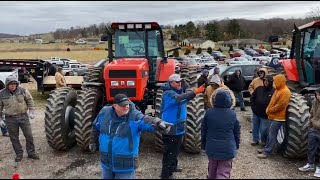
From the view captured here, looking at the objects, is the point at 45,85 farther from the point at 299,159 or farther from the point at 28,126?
the point at 299,159

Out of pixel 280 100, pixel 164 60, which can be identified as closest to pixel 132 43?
pixel 164 60

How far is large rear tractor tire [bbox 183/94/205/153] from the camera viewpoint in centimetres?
664

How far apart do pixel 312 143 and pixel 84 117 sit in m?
3.88

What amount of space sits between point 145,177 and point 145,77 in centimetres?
226

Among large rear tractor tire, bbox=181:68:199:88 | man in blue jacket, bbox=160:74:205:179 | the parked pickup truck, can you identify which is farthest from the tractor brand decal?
the parked pickup truck

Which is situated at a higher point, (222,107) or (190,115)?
(222,107)

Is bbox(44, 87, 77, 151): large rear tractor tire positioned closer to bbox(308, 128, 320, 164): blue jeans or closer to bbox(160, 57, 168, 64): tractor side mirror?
bbox(160, 57, 168, 64): tractor side mirror

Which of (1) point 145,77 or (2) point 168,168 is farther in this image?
(1) point 145,77

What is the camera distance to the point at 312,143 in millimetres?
5934

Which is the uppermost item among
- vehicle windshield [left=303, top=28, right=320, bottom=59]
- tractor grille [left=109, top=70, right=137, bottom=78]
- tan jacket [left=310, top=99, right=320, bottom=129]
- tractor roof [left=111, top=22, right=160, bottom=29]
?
tractor roof [left=111, top=22, right=160, bottom=29]

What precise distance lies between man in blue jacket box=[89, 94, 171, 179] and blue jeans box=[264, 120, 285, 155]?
10.4 ft

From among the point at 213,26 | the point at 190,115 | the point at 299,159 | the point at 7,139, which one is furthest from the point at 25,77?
the point at 213,26

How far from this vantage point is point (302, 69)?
802 cm

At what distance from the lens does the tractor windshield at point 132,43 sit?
26.0ft
